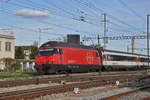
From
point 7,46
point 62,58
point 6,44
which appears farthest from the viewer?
point 7,46

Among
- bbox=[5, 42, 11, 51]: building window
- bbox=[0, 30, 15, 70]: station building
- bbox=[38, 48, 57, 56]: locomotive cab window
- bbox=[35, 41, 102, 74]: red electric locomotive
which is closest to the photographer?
bbox=[35, 41, 102, 74]: red electric locomotive

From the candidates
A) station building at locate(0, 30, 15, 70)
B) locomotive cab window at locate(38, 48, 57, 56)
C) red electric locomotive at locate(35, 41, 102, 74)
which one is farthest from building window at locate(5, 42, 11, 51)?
locomotive cab window at locate(38, 48, 57, 56)

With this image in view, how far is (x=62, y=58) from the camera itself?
24672mm

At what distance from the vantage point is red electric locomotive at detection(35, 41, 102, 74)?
23.7 meters

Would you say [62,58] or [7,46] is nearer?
[62,58]

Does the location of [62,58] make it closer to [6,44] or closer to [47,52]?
[47,52]

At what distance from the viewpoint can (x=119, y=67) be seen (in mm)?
37719

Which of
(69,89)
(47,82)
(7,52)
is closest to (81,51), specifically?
(47,82)

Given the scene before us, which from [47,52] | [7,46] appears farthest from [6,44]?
[47,52]

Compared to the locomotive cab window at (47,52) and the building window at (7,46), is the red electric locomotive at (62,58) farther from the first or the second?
the building window at (7,46)

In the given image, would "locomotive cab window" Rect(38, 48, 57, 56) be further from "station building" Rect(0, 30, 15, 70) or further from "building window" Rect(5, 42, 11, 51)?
"building window" Rect(5, 42, 11, 51)

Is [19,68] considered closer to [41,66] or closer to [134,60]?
[41,66]

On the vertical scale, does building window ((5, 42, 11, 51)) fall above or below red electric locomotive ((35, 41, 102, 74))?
above

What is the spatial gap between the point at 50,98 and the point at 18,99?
1.49 metres
